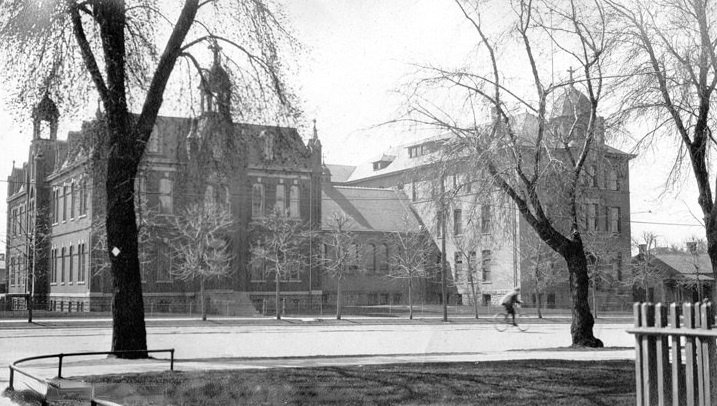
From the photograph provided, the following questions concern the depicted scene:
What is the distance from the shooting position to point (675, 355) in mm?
7754

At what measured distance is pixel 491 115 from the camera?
22297mm

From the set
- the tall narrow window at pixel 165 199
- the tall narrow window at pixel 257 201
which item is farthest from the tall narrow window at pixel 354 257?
the tall narrow window at pixel 165 199

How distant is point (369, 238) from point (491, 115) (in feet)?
173

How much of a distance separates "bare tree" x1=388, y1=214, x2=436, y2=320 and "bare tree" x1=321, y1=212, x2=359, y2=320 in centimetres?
351

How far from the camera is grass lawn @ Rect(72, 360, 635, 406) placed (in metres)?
11.7

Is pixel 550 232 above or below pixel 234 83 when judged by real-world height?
below

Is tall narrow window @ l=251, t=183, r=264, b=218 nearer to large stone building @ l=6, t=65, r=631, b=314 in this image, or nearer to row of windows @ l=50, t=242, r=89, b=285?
large stone building @ l=6, t=65, r=631, b=314

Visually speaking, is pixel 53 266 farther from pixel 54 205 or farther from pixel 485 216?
pixel 485 216

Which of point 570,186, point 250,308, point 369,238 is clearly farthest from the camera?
point 369,238

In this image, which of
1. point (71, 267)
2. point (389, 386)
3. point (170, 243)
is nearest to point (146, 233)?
point (170, 243)

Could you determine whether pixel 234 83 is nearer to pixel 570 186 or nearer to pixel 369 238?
pixel 570 186

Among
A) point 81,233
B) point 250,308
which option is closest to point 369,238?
point 250,308

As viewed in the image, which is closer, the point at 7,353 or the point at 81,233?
the point at 7,353

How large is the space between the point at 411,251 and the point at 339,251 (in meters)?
8.00
